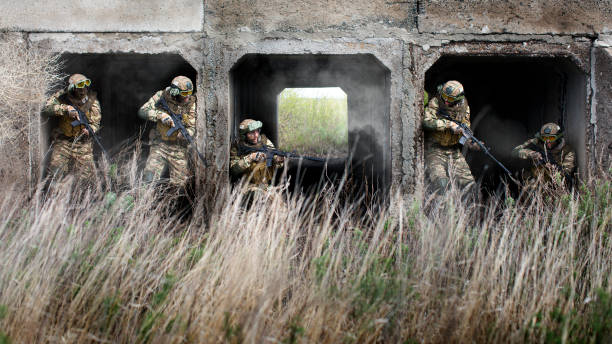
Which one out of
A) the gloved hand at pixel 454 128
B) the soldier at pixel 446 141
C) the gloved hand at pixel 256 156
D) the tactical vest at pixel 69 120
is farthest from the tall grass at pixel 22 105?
the gloved hand at pixel 454 128

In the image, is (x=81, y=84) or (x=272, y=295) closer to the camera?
(x=272, y=295)

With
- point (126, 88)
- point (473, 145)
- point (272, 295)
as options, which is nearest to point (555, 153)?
point (473, 145)

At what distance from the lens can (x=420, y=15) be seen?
504 centimetres

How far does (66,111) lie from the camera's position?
5.13 m

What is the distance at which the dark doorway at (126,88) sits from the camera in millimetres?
6902

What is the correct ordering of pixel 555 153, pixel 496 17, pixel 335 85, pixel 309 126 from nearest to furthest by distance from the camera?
1. pixel 496 17
2. pixel 555 153
3. pixel 335 85
4. pixel 309 126

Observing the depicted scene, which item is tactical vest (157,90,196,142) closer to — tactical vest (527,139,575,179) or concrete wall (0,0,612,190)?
concrete wall (0,0,612,190)

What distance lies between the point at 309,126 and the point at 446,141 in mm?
9014

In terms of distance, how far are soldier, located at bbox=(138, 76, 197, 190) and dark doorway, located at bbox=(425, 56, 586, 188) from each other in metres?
3.14

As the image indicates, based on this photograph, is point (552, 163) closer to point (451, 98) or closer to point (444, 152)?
point (444, 152)

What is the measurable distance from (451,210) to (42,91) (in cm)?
413

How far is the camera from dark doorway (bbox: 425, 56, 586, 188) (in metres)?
6.07

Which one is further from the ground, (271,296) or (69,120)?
(69,120)

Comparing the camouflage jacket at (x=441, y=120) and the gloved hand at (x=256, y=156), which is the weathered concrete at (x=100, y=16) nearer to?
the gloved hand at (x=256, y=156)
